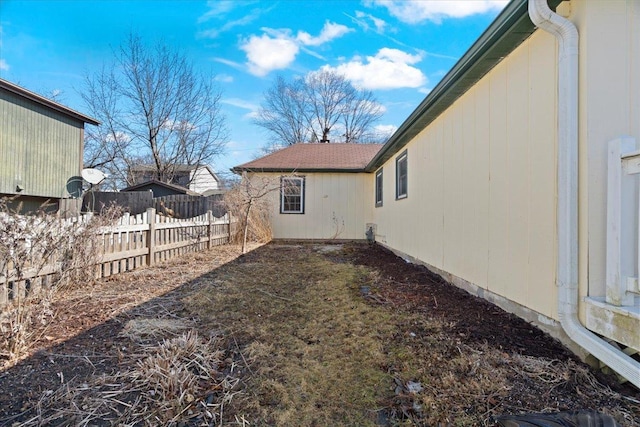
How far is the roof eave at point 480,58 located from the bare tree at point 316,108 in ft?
72.6

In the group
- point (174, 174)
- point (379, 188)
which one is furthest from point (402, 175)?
point (174, 174)

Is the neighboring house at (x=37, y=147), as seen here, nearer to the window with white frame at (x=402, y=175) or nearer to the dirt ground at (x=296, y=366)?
the dirt ground at (x=296, y=366)

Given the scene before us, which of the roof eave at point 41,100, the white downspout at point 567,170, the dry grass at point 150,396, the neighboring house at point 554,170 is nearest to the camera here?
the dry grass at point 150,396

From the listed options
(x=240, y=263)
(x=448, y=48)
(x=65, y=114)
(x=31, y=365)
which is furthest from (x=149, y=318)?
(x=65, y=114)

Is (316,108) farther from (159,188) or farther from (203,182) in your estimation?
(159,188)

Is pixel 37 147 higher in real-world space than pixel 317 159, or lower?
higher

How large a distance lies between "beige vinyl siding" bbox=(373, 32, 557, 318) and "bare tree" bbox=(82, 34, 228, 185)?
19.2 meters

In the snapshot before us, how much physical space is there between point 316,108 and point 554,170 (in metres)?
26.0

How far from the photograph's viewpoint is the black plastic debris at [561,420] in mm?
1510

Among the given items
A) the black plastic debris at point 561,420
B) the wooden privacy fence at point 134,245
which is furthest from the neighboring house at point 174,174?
the black plastic debris at point 561,420

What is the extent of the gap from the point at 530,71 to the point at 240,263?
533cm

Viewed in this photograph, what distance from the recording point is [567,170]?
7.09 ft

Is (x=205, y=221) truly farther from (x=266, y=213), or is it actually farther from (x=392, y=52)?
(x=392, y=52)

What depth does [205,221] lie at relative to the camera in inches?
302
